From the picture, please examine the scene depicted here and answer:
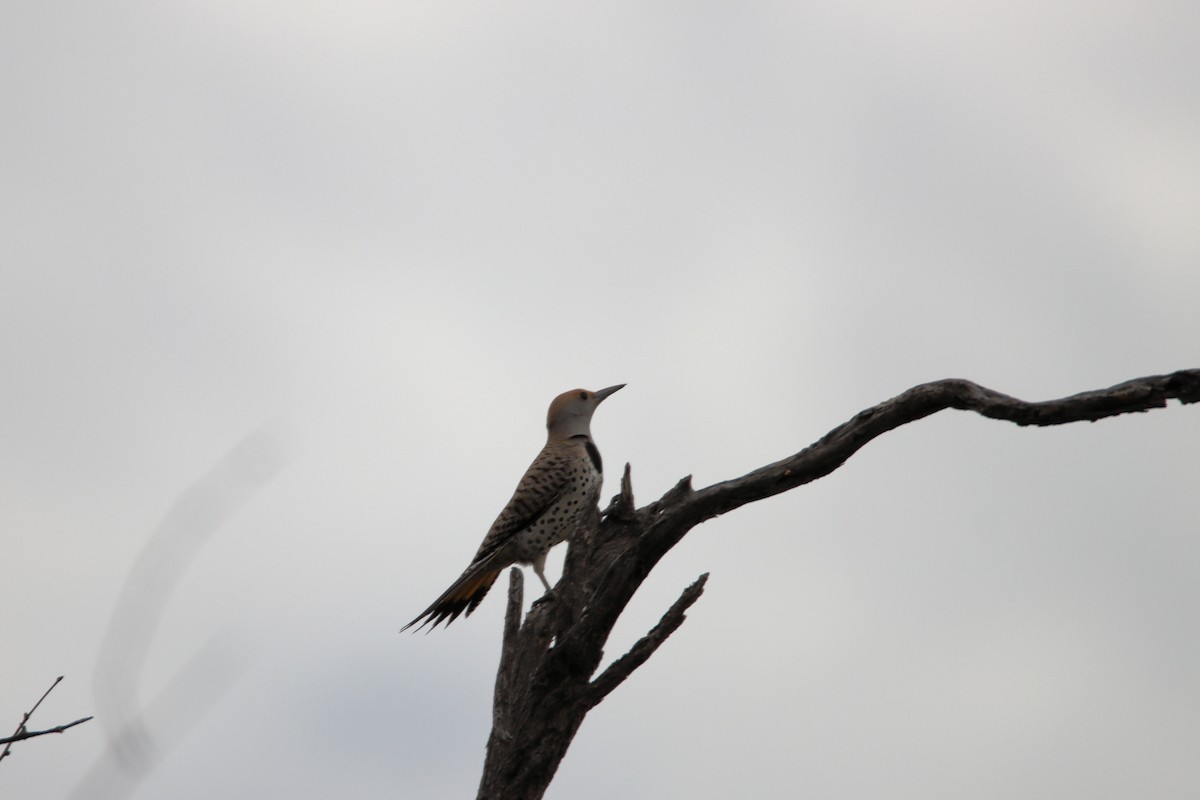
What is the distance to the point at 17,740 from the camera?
10.3ft

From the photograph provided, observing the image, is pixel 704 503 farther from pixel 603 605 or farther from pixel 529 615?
pixel 529 615

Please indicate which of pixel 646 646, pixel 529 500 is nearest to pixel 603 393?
pixel 529 500

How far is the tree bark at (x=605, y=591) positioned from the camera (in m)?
5.04

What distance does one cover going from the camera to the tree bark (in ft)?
16.5

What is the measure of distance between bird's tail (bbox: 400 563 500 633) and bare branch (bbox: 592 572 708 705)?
9.24 feet

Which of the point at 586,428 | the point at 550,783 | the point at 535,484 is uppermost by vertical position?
the point at 586,428

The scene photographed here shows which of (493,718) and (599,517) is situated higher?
(599,517)

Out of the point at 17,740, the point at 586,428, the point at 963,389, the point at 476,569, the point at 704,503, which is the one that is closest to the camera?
the point at 17,740

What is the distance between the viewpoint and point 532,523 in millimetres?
8633

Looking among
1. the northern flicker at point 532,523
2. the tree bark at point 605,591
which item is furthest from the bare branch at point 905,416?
the northern flicker at point 532,523

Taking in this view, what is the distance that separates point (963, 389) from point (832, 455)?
60 cm

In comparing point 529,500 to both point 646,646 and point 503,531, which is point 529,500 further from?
point 646,646

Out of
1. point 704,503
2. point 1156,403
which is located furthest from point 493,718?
point 1156,403

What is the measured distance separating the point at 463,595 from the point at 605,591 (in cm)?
328
